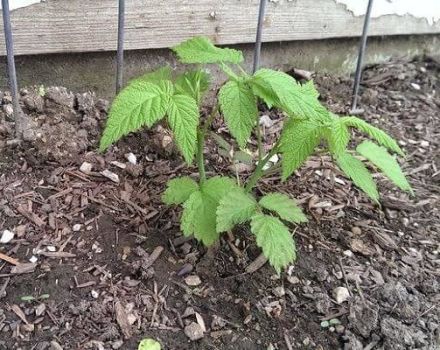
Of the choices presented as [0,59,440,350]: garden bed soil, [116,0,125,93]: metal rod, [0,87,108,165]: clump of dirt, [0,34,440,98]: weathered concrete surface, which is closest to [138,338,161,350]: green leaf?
[0,59,440,350]: garden bed soil

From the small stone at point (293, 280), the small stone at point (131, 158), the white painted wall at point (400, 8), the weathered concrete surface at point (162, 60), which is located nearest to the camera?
the small stone at point (293, 280)

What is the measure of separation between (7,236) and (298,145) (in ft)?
3.08

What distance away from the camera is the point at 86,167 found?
209cm

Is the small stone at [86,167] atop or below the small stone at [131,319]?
atop

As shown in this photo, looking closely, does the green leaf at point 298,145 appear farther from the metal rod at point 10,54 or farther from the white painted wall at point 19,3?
the white painted wall at point 19,3

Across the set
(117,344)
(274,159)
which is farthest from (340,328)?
(274,159)

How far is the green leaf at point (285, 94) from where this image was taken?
64.4 inches

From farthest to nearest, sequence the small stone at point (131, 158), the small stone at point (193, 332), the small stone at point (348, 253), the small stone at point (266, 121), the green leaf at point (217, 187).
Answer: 1. the small stone at point (266, 121)
2. the small stone at point (131, 158)
3. the small stone at point (348, 253)
4. the green leaf at point (217, 187)
5. the small stone at point (193, 332)

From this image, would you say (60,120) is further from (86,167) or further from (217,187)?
(217,187)

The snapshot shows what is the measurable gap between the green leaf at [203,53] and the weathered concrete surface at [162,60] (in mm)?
683

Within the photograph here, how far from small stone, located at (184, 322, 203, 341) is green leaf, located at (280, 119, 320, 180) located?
1.66ft

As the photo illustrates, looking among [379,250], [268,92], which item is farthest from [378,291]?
[268,92]

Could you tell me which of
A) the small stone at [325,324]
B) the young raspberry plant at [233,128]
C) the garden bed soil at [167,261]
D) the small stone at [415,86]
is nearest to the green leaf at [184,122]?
the young raspberry plant at [233,128]

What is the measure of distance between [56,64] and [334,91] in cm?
137
